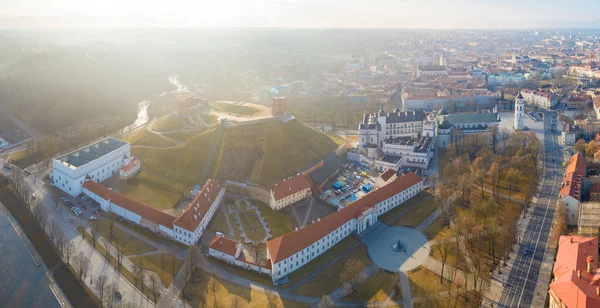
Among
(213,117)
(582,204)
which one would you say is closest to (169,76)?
(213,117)

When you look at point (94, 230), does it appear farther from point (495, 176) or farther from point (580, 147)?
point (580, 147)

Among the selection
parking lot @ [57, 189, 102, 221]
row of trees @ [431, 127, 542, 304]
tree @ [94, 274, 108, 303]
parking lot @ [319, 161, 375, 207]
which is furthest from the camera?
parking lot @ [319, 161, 375, 207]

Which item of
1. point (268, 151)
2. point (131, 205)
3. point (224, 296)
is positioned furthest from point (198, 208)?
point (268, 151)

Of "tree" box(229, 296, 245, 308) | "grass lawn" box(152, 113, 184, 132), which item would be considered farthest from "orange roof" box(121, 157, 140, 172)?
"tree" box(229, 296, 245, 308)

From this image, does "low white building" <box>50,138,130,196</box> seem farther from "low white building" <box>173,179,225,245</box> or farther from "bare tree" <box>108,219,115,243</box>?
"low white building" <box>173,179,225,245</box>

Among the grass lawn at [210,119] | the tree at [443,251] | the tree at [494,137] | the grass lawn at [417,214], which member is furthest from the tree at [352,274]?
the grass lawn at [210,119]

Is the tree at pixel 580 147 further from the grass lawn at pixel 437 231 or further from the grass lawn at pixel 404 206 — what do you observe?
the grass lawn at pixel 437 231
